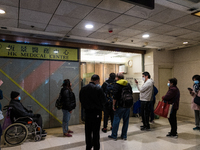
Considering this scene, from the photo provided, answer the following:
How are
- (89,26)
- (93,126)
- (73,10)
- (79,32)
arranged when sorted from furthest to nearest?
(79,32) → (89,26) → (73,10) → (93,126)

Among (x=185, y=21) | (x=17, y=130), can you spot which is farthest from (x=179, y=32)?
(x=17, y=130)

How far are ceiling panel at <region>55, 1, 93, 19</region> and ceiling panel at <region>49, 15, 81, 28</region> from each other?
0.57ft

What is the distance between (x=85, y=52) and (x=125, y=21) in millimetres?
2484

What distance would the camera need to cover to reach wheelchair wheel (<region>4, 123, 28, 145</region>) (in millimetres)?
3441

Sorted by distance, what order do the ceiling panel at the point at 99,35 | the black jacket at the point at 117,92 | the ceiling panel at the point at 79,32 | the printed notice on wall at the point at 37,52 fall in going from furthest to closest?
the ceiling panel at the point at 99,35 → the printed notice on wall at the point at 37,52 → the ceiling panel at the point at 79,32 → the black jacket at the point at 117,92

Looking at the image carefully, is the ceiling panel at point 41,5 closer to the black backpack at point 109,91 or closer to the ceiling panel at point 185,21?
the black backpack at point 109,91

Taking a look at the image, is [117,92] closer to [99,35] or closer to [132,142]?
[132,142]

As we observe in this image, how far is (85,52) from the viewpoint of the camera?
582cm

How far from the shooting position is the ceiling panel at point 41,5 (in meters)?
2.70

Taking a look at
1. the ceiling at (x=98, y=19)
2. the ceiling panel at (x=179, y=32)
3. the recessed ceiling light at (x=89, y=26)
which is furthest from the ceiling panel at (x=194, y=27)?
the recessed ceiling light at (x=89, y=26)

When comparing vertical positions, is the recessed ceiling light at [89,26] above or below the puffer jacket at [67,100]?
above

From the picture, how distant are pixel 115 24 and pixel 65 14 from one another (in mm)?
1234

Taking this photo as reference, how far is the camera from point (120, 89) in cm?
362

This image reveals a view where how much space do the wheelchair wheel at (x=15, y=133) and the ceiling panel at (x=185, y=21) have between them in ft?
13.9
